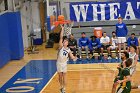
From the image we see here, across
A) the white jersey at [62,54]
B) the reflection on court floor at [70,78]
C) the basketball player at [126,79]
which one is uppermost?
the white jersey at [62,54]

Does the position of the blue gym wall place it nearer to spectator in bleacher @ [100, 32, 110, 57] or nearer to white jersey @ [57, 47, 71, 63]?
spectator in bleacher @ [100, 32, 110, 57]

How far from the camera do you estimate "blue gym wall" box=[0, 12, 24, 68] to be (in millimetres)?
15219

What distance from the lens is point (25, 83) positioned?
11.9 metres

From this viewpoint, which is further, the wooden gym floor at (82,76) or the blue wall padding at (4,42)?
the blue wall padding at (4,42)

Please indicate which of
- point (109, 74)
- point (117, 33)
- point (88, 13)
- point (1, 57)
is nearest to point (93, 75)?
point (109, 74)

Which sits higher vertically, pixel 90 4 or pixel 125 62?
pixel 90 4

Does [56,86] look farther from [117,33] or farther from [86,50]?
[117,33]

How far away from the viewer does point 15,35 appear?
633 inches

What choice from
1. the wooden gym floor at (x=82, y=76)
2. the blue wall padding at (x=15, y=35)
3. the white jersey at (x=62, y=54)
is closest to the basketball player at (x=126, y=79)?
the white jersey at (x=62, y=54)

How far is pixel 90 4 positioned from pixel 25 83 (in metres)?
8.16

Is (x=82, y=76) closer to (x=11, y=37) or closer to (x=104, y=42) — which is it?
(x=104, y=42)

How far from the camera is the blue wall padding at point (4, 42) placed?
48.2 feet

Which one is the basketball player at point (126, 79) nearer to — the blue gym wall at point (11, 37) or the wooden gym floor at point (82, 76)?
the wooden gym floor at point (82, 76)

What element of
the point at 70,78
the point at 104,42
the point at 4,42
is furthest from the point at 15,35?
the point at 70,78
